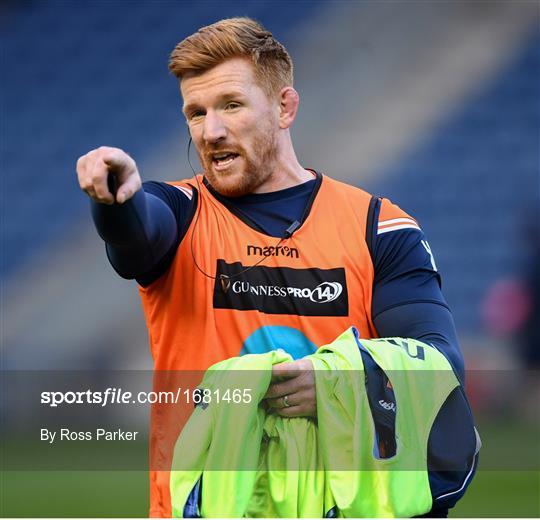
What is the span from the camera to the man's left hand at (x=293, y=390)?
1.97m

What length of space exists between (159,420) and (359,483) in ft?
1.96

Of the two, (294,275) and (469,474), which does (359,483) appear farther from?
(294,275)

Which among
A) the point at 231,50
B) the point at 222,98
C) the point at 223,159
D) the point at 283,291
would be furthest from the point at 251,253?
the point at 231,50

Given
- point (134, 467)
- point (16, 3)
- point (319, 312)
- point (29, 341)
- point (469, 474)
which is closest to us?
point (469, 474)

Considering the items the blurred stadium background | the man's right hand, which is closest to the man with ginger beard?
the man's right hand

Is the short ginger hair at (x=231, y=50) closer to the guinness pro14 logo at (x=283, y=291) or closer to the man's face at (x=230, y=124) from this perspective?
the man's face at (x=230, y=124)

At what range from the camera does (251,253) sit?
2.36m

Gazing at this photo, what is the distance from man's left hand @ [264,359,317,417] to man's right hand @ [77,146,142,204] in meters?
0.46

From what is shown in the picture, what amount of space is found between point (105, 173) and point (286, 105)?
0.82 metres

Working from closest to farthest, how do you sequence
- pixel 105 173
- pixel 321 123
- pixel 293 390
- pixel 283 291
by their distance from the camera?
pixel 105 173 < pixel 293 390 < pixel 283 291 < pixel 321 123

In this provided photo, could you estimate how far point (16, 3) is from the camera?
29.3 ft

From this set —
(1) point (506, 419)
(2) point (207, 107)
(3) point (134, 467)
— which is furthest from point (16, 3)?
(2) point (207, 107)

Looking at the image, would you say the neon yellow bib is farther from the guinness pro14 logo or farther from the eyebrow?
the eyebrow

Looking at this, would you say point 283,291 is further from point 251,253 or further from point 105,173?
point 105,173
